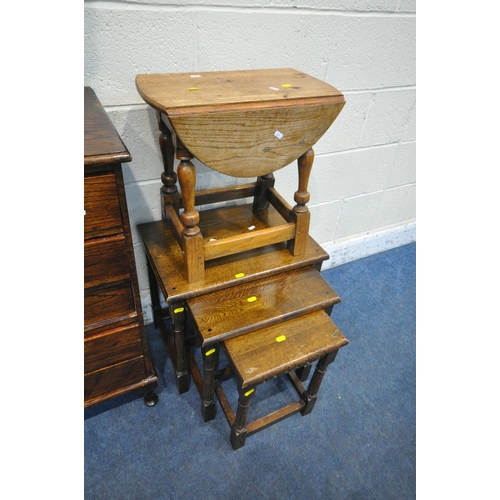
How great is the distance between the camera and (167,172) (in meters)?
1.30

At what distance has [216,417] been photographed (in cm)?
149

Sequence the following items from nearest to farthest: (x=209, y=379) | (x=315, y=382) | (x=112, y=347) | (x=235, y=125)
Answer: (x=235, y=125) < (x=112, y=347) < (x=209, y=379) < (x=315, y=382)

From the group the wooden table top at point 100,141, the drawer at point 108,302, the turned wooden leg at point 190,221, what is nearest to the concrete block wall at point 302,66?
the wooden table top at point 100,141

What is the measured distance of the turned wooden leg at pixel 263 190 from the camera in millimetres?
1429

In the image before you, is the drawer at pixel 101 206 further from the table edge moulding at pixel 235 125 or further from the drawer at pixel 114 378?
the drawer at pixel 114 378

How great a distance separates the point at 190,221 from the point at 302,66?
33.6 inches

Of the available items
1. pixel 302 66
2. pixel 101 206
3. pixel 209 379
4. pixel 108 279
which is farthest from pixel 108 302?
pixel 302 66

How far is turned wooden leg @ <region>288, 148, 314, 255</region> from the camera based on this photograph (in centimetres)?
118

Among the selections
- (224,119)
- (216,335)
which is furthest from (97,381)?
(224,119)

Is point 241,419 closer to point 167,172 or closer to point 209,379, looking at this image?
point 209,379

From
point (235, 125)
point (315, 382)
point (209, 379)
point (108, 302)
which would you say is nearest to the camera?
point (235, 125)

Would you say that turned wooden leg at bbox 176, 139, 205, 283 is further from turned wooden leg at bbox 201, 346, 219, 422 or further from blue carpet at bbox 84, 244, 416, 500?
blue carpet at bbox 84, 244, 416, 500

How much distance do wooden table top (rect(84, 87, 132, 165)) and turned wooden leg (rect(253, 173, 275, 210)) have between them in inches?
25.9

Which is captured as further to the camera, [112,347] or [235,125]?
[112,347]
